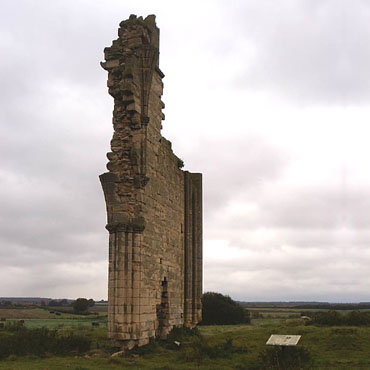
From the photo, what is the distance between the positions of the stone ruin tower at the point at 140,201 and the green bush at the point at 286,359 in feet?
10.8

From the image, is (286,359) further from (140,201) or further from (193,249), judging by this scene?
(193,249)

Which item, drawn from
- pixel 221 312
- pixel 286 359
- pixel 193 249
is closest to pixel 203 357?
pixel 286 359

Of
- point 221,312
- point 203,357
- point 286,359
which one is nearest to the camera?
point 286,359

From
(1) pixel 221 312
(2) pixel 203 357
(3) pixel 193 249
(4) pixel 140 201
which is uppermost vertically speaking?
(4) pixel 140 201

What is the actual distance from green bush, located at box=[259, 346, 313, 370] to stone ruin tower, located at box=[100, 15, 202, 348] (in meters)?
3.29

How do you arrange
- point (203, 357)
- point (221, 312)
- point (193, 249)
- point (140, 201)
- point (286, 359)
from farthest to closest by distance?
point (221, 312), point (193, 249), point (140, 201), point (203, 357), point (286, 359)

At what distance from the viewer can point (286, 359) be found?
10812mm

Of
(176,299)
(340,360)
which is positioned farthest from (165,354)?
(340,360)

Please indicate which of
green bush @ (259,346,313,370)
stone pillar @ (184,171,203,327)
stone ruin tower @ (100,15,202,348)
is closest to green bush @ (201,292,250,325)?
stone pillar @ (184,171,203,327)

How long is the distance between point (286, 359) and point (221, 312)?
24177 mm

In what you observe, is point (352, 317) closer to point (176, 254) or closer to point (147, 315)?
point (176, 254)

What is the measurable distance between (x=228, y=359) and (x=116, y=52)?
29.6 feet

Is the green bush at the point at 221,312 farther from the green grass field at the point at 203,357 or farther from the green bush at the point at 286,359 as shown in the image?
the green bush at the point at 286,359

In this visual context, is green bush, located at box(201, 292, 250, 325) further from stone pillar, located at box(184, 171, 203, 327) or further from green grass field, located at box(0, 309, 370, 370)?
green grass field, located at box(0, 309, 370, 370)
